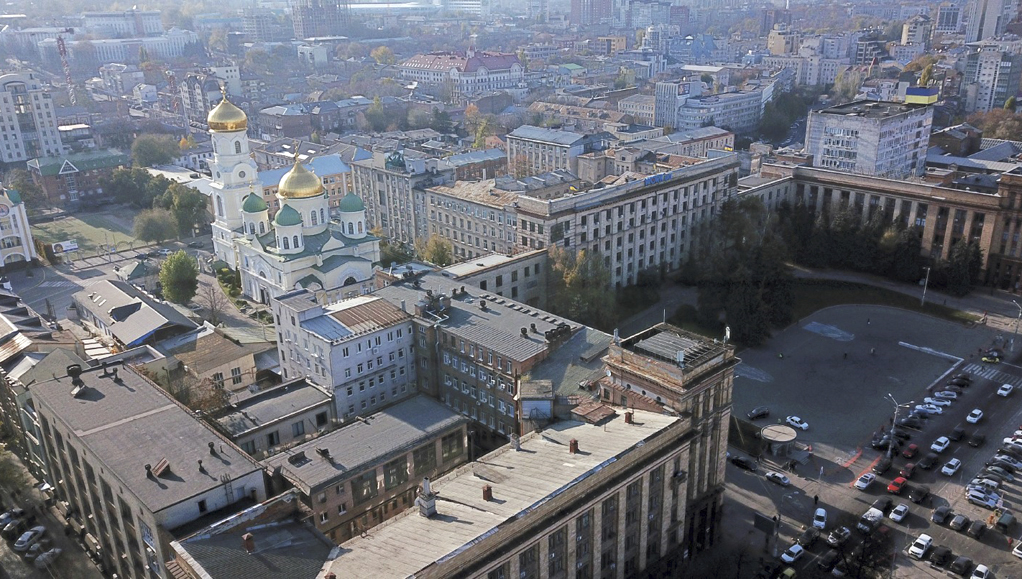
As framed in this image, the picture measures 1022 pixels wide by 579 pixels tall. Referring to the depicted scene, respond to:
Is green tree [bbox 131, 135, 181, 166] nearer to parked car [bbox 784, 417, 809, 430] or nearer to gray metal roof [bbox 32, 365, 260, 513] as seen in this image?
gray metal roof [bbox 32, 365, 260, 513]

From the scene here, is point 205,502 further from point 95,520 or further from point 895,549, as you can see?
point 895,549

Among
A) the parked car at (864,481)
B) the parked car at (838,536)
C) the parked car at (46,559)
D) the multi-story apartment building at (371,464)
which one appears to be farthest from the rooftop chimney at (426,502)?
the parked car at (864,481)

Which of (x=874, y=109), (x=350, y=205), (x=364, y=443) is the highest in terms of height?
(x=874, y=109)

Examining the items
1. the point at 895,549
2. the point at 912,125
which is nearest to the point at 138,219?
the point at 895,549

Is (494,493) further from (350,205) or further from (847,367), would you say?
(350,205)

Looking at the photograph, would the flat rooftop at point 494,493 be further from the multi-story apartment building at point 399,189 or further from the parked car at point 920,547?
the multi-story apartment building at point 399,189

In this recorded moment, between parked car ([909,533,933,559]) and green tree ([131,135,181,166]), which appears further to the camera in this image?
green tree ([131,135,181,166])

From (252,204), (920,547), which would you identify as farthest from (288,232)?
(920,547)

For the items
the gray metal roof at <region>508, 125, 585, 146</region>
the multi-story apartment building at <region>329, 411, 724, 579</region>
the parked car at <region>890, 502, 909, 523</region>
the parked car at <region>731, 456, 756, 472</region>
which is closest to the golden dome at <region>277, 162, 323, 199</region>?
the multi-story apartment building at <region>329, 411, 724, 579</region>
